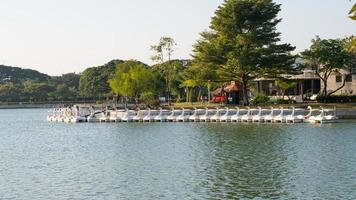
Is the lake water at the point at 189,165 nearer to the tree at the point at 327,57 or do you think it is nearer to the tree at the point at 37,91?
the tree at the point at 327,57

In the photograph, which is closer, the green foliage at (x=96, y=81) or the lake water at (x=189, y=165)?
the lake water at (x=189, y=165)

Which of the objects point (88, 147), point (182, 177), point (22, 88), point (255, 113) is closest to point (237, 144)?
point (88, 147)

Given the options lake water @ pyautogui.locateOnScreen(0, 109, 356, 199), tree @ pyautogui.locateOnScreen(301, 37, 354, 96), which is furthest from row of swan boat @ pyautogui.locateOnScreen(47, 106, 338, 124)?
tree @ pyautogui.locateOnScreen(301, 37, 354, 96)

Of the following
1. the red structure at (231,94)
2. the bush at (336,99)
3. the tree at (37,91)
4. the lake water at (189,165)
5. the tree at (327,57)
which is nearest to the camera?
the lake water at (189,165)

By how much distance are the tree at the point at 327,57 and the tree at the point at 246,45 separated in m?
7.37

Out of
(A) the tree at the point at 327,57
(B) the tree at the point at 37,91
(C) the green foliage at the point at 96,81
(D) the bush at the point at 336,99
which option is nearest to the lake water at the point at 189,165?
(D) the bush at the point at 336,99

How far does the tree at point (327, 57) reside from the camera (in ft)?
241

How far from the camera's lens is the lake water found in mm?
22703

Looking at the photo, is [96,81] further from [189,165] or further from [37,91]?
[189,165]

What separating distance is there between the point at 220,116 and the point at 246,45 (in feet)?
35.4

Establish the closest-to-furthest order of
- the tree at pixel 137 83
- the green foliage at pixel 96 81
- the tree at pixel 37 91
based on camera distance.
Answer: the tree at pixel 137 83 < the green foliage at pixel 96 81 < the tree at pixel 37 91

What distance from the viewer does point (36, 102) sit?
17188cm

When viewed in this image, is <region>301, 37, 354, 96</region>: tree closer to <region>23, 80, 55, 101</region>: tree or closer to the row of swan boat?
the row of swan boat

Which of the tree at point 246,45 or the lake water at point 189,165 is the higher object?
the tree at point 246,45
